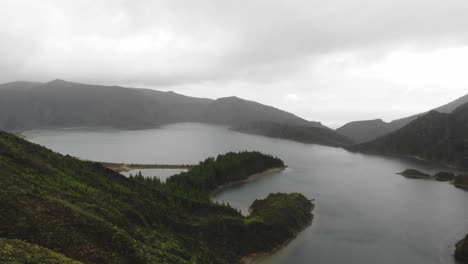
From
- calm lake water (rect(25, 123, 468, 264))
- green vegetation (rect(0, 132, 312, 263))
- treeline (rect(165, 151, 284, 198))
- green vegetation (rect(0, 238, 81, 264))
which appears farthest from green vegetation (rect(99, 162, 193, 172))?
green vegetation (rect(0, 238, 81, 264))

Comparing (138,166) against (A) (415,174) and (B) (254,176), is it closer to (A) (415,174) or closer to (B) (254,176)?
(B) (254,176)

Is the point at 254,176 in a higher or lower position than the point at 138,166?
lower

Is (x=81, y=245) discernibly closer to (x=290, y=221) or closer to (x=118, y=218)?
(x=118, y=218)

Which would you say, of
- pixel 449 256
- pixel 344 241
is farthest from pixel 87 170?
pixel 449 256

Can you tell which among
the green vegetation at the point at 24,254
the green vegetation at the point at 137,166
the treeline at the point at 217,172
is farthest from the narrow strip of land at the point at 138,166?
the green vegetation at the point at 24,254

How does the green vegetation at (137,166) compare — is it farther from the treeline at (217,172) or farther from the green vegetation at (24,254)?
the green vegetation at (24,254)

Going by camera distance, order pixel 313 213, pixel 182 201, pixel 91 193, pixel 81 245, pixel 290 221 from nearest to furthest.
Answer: pixel 81 245 → pixel 91 193 → pixel 182 201 → pixel 290 221 → pixel 313 213

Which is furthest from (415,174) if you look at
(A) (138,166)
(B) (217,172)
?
(A) (138,166)

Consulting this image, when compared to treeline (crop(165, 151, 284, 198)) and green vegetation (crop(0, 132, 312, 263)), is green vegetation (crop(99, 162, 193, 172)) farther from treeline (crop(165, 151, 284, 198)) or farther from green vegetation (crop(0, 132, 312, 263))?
green vegetation (crop(0, 132, 312, 263))
